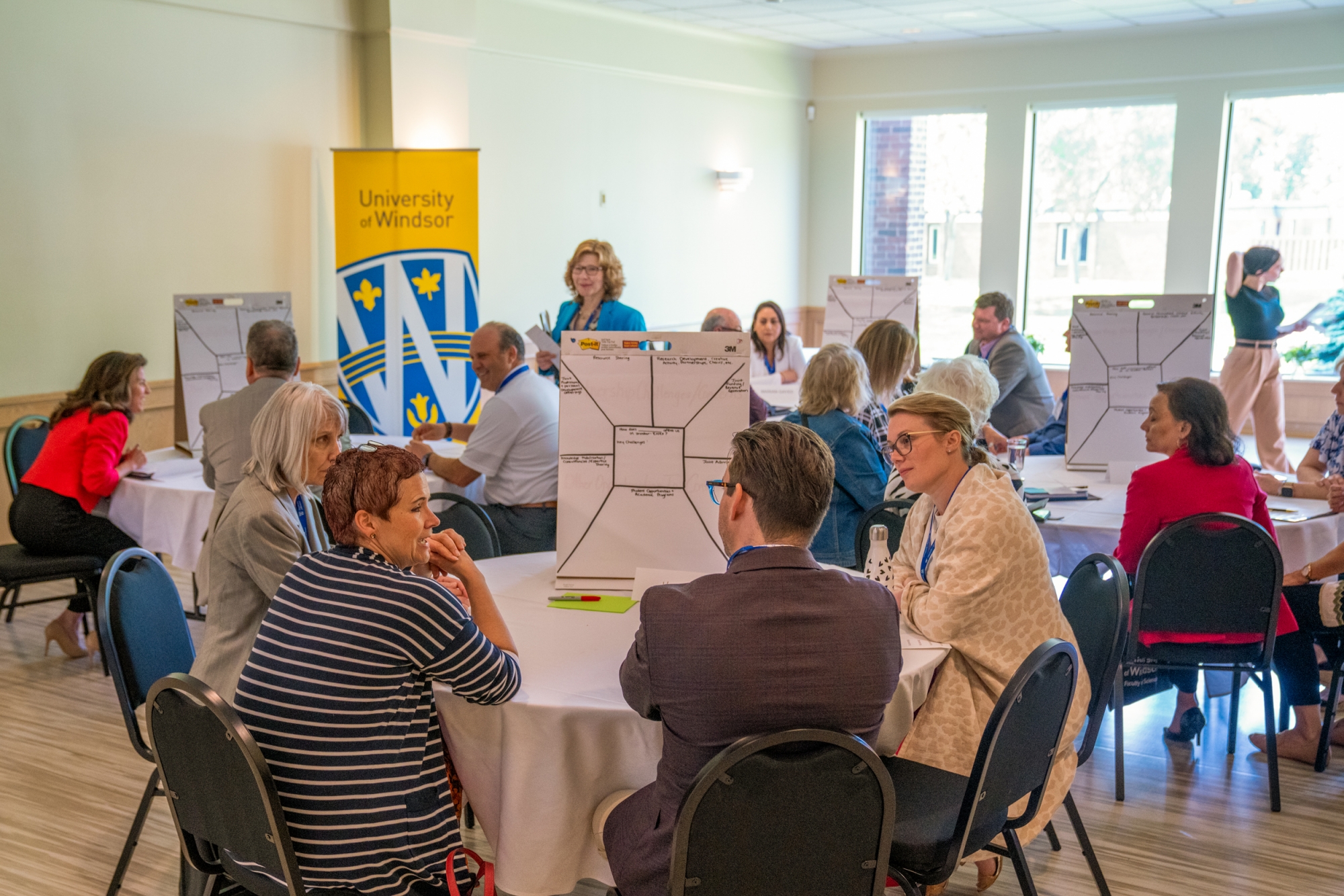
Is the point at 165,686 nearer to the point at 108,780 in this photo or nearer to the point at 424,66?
the point at 108,780

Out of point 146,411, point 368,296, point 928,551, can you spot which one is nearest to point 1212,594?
point 928,551

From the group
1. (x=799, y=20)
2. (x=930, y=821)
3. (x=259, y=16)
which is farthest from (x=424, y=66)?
(x=930, y=821)

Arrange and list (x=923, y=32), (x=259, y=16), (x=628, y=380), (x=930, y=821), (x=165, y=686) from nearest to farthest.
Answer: (x=165, y=686)
(x=930, y=821)
(x=628, y=380)
(x=259, y=16)
(x=923, y=32)

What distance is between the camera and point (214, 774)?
189 centimetres

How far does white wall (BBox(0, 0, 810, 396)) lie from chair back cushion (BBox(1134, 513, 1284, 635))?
5.30 m

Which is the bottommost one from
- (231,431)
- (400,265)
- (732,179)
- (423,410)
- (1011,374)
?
(423,410)

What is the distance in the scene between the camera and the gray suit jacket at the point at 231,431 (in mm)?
3744

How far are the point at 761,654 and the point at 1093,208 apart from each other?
32.4 feet

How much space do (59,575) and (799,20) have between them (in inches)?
290

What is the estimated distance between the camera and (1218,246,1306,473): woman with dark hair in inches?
321

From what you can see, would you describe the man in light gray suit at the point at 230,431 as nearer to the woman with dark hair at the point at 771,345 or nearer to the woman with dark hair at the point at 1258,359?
the woman with dark hair at the point at 771,345

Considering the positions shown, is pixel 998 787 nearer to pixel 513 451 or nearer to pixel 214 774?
pixel 214 774

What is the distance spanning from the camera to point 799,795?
174cm

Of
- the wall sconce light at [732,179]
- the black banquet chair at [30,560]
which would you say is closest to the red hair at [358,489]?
the black banquet chair at [30,560]
